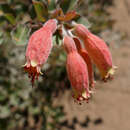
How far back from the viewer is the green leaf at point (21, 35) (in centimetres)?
145

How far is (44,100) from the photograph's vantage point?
2.81 m

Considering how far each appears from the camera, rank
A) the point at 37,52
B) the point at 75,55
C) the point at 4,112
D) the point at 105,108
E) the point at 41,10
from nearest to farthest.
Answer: the point at 37,52 → the point at 75,55 → the point at 41,10 → the point at 4,112 → the point at 105,108

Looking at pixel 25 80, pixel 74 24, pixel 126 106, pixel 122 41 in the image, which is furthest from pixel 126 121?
pixel 74 24

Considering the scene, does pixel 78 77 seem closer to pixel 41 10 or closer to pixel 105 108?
pixel 41 10

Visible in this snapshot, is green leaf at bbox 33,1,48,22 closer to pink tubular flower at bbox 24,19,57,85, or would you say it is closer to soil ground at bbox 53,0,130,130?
pink tubular flower at bbox 24,19,57,85

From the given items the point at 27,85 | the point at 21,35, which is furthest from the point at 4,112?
the point at 21,35

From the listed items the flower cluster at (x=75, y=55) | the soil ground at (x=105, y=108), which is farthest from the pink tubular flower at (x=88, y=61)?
the soil ground at (x=105, y=108)

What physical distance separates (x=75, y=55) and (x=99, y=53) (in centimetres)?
15

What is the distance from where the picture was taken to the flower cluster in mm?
1164

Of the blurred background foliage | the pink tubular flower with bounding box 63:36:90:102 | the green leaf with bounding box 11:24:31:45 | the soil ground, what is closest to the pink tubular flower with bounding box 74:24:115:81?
the pink tubular flower with bounding box 63:36:90:102

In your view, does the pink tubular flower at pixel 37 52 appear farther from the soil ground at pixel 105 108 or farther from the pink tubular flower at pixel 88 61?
the soil ground at pixel 105 108

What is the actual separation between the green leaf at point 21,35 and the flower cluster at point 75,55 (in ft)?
0.59

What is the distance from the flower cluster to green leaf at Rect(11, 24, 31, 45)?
180mm

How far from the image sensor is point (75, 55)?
130cm
